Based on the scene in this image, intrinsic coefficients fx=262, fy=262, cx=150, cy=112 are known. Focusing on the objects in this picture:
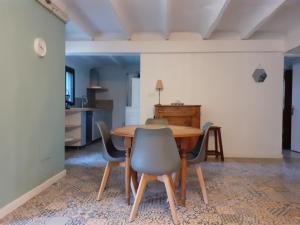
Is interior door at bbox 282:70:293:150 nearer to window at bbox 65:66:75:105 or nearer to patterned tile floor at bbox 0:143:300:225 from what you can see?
patterned tile floor at bbox 0:143:300:225

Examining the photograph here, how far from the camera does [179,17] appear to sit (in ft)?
13.8

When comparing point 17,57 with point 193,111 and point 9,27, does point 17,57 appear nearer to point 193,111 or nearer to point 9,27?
point 9,27

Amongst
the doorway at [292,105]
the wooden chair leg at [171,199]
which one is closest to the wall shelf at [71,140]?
the wooden chair leg at [171,199]

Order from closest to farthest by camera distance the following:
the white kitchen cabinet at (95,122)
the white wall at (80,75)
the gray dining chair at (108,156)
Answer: the gray dining chair at (108,156) < the white kitchen cabinet at (95,122) < the white wall at (80,75)

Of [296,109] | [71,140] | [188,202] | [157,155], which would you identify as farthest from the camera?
[296,109]

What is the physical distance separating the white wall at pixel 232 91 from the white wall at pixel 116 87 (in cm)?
306

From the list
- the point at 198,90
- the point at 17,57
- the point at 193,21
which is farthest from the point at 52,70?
the point at 198,90

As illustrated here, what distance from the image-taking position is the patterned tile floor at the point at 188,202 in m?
2.36

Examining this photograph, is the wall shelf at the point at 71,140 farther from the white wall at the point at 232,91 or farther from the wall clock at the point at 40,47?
the wall clock at the point at 40,47

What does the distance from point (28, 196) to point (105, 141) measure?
987 mm

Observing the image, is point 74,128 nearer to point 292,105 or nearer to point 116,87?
point 116,87

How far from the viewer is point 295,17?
399 centimetres

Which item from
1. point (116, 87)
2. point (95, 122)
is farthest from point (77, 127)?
point (116, 87)

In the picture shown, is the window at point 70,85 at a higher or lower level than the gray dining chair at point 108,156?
higher
